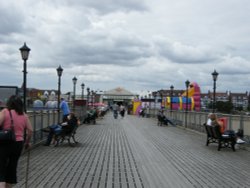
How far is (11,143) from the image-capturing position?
6.68 m

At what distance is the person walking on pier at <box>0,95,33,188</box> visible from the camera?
262 inches

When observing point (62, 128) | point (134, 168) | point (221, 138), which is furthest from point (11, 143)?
point (221, 138)

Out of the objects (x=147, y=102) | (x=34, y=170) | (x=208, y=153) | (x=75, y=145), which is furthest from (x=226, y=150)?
(x=147, y=102)

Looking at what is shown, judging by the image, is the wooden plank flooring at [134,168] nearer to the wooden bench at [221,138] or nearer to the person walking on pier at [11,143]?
the wooden bench at [221,138]

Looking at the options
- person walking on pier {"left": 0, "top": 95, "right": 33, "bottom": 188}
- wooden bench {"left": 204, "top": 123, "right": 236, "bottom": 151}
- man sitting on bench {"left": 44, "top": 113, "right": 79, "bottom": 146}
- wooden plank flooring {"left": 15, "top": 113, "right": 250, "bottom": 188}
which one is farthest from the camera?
man sitting on bench {"left": 44, "top": 113, "right": 79, "bottom": 146}

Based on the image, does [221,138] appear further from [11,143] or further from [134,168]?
[11,143]

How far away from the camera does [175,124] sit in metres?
37.0

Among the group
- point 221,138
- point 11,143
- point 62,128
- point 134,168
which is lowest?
point 134,168

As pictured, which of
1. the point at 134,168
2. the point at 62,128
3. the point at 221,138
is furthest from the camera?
the point at 62,128

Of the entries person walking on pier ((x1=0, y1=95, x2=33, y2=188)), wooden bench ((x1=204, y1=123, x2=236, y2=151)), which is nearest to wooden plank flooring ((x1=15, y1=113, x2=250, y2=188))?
wooden bench ((x1=204, y1=123, x2=236, y2=151))

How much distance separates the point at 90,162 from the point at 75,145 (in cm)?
509

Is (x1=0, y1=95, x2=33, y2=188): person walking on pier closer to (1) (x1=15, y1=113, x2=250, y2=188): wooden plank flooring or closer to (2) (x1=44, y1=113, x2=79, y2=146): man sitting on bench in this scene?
(1) (x1=15, y1=113, x2=250, y2=188): wooden plank flooring

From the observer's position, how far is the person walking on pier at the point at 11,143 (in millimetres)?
6652

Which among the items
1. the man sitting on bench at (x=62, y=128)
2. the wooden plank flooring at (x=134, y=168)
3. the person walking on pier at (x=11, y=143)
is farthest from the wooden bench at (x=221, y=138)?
the person walking on pier at (x=11, y=143)
